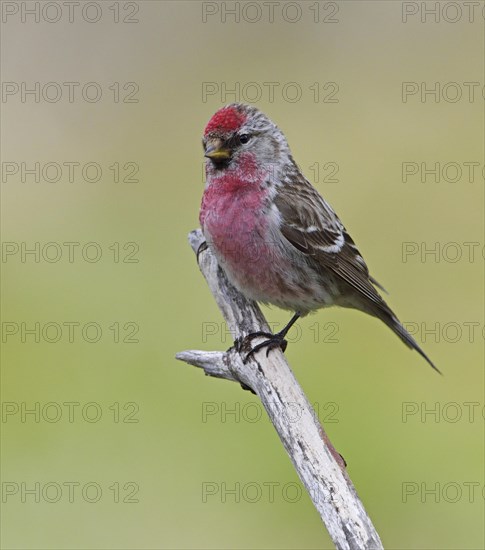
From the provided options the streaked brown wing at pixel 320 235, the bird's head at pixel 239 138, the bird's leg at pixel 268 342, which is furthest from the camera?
the streaked brown wing at pixel 320 235

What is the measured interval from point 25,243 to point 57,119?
5.84 ft

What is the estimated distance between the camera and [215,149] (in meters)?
4.79

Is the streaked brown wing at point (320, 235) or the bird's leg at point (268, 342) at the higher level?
the streaked brown wing at point (320, 235)

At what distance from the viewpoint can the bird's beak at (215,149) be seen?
4.79 metres

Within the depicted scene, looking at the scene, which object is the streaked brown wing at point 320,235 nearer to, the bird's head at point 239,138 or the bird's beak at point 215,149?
the bird's head at point 239,138

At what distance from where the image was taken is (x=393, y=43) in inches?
422

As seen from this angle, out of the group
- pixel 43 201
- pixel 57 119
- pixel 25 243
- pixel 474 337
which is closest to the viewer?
pixel 474 337

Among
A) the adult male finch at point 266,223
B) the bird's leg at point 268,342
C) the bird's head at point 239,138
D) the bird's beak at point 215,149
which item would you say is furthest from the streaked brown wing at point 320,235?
the bird's leg at point 268,342

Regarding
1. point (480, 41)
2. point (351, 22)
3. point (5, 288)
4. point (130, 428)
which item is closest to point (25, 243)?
point (5, 288)

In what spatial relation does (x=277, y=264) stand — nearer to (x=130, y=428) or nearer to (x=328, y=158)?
(x=130, y=428)

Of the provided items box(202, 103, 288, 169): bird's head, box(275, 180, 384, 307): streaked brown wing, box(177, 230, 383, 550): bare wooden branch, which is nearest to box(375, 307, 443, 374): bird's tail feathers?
box(275, 180, 384, 307): streaked brown wing

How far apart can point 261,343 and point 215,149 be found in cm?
Result: 96

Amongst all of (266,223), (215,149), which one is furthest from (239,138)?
(266,223)

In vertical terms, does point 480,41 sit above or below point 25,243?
above
